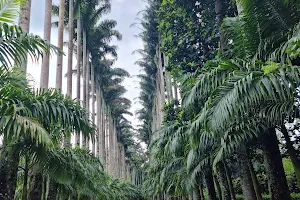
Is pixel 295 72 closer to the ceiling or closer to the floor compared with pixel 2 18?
closer to the floor

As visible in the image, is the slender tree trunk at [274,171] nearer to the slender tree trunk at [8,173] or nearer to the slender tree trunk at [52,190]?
the slender tree trunk at [8,173]

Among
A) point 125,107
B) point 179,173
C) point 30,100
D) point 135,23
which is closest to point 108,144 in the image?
point 125,107

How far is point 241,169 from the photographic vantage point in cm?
684

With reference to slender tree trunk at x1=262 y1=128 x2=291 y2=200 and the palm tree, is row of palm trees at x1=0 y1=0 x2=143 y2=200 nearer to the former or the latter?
the palm tree

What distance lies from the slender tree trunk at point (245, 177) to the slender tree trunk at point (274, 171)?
1320 millimetres

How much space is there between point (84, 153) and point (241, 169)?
175 inches

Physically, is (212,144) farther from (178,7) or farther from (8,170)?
(178,7)

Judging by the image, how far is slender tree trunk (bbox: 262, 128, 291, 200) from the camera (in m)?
5.08

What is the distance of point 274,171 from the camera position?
5203 mm

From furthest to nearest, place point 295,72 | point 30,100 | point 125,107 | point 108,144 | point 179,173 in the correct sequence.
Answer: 1. point 125,107
2. point 108,144
3. point 179,173
4. point 30,100
5. point 295,72

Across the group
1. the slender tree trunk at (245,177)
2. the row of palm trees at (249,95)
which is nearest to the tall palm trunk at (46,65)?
the row of palm trees at (249,95)

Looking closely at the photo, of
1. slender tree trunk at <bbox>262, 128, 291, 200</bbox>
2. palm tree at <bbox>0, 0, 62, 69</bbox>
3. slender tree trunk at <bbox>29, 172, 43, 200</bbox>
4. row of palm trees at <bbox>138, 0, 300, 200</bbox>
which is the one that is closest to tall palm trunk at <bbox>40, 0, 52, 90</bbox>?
slender tree trunk at <bbox>29, 172, 43, 200</bbox>

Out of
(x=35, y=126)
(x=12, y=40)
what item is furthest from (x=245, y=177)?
(x=12, y=40)

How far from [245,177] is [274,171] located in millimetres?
1624
